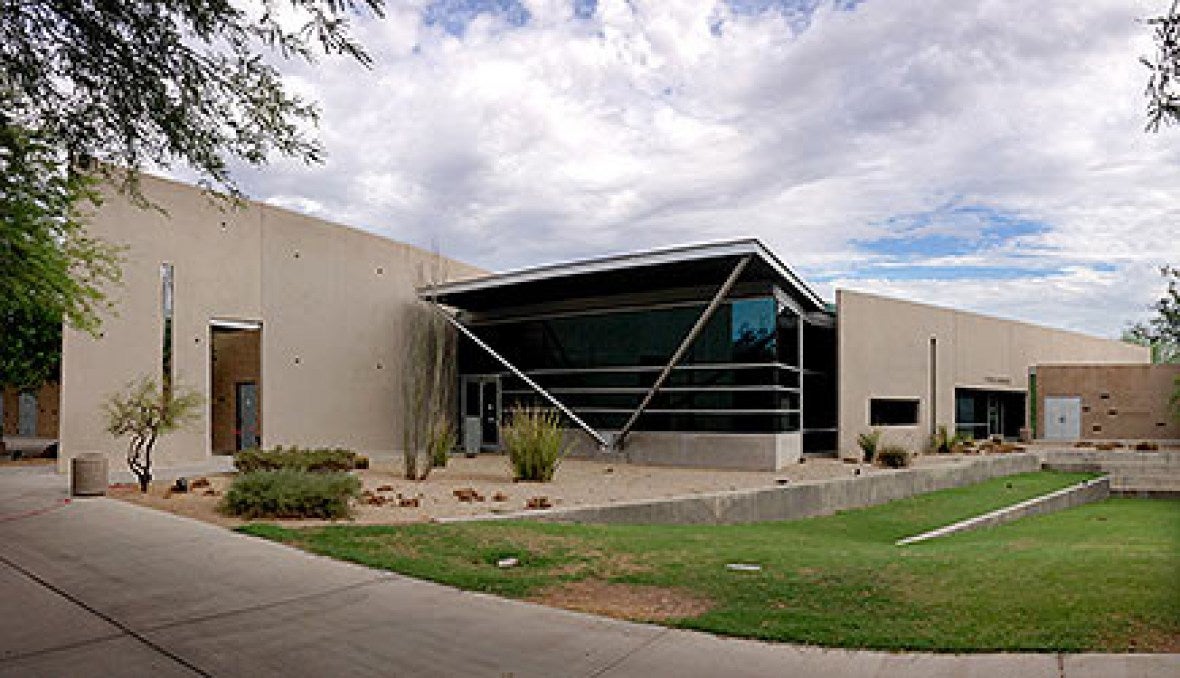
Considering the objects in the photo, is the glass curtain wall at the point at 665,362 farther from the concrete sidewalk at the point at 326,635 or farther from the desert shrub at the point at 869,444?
the concrete sidewalk at the point at 326,635

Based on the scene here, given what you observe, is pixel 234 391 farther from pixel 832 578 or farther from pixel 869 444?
pixel 832 578

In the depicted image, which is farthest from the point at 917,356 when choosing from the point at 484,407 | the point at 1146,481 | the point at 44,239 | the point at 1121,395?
the point at 44,239

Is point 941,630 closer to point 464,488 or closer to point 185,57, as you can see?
point 185,57

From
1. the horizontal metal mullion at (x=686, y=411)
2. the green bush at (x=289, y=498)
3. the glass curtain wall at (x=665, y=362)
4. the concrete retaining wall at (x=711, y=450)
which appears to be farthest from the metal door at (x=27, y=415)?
the green bush at (x=289, y=498)

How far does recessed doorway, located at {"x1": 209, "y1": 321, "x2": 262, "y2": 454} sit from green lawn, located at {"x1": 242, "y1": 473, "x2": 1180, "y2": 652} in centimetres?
1382

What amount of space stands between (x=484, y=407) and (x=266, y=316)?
24.8 ft

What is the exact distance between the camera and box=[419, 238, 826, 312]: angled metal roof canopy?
18297 mm

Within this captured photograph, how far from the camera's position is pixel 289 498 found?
1102 cm

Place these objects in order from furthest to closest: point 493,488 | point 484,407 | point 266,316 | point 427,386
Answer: point 484,407 → point 427,386 → point 266,316 → point 493,488

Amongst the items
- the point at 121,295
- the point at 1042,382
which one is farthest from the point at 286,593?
the point at 1042,382

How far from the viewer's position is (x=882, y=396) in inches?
1036

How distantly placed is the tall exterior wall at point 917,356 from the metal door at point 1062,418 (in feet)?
4.83

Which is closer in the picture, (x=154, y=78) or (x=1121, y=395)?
(x=154, y=78)

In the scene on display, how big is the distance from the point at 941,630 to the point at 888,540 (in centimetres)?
894
